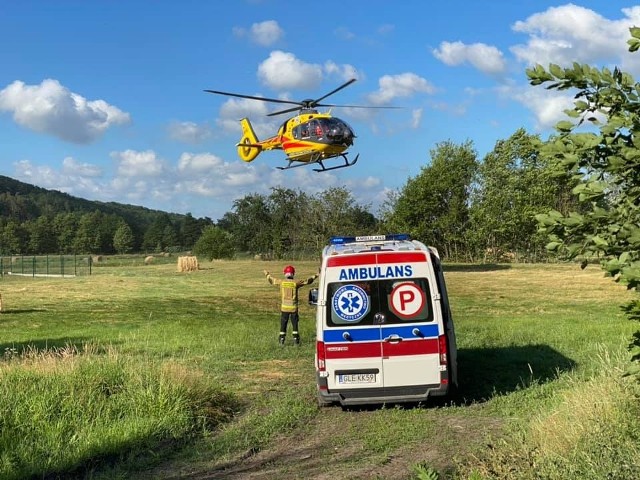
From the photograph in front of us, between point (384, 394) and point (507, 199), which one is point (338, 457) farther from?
point (507, 199)

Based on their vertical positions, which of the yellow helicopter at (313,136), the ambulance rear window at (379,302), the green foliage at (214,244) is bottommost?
the ambulance rear window at (379,302)

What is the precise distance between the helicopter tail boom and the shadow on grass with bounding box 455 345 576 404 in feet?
74.3

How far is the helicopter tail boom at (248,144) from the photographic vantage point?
33.9 metres

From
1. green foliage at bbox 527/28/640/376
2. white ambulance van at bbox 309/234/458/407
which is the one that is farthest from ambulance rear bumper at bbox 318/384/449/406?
green foliage at bbox 527/28/640/376

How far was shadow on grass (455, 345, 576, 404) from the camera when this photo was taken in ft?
31.4

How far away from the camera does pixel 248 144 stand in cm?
3441

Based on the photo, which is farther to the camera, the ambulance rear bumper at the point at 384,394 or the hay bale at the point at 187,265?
the hay bale at the point at 187,265

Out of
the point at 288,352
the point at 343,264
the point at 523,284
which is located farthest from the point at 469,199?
the point at 343,264

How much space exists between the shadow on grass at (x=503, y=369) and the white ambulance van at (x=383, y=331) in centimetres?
105

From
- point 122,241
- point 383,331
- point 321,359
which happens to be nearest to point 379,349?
point 383,331

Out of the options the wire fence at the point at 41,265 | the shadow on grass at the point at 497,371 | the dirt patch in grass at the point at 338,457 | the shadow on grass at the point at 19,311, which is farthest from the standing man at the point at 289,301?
the wire fence at the point at 41,265

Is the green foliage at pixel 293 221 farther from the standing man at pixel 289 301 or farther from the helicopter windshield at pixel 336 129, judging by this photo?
the standing man at pixel 289 301

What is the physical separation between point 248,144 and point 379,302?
2697 centimetres

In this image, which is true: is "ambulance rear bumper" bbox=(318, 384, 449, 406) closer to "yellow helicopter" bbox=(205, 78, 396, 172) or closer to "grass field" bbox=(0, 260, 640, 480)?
"grass field" bbox=(0, 260, 640, 480)
